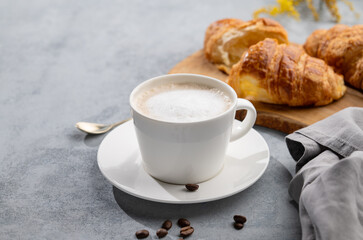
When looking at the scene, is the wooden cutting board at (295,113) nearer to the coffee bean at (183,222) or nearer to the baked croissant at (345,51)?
the baked croissant at (345,51)

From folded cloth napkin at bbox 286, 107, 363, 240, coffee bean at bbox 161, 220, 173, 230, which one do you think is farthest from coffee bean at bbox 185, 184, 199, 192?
Result: folded cloth napkin at bbox 286, 107, 363, 240

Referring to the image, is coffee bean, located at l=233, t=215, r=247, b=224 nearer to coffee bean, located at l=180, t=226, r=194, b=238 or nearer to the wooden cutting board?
coffee bean, located at l=180, t=226, r=194, b=238

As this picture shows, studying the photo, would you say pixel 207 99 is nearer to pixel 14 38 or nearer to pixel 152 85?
pixel 152 85

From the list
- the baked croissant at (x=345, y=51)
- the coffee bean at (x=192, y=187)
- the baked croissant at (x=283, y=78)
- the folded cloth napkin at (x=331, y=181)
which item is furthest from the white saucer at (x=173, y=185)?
the baked croissant at (x=345, y=51)

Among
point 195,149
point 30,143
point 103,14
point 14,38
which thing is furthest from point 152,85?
point 103,14

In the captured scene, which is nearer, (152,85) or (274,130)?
(152,85)

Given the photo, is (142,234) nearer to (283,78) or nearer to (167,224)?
(167,224)
